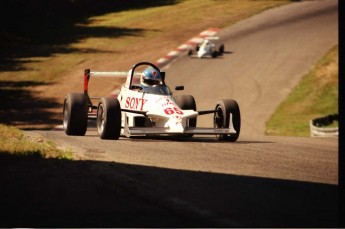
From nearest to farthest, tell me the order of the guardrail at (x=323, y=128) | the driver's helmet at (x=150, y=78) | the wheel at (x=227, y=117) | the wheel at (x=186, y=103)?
the wheel at (x=227, y=117) < the driver's helmet at (x=150, y=78) < the wheel at (x=186, y=103) < the guardrail at (x=323, y=128)

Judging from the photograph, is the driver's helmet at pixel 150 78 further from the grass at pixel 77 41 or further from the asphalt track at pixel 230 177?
the grass at pixel 77 41

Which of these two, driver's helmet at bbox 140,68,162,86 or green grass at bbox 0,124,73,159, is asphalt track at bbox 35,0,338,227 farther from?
driver's helmet at bbox 140,68,162,86

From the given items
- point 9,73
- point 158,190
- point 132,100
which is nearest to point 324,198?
point 158,190

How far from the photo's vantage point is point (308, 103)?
1337 inches

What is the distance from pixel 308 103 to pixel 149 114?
1745 cm

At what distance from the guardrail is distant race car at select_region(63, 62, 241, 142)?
781 centimetres

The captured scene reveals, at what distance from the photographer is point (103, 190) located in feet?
33.3

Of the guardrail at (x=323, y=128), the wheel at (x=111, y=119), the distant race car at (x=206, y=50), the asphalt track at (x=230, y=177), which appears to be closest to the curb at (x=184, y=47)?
the distant race car at (x=206, y=50)

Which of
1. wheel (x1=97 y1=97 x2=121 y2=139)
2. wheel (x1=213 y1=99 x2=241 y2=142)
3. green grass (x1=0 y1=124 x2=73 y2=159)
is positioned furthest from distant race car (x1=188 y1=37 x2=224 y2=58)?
green grass (x1=0 y1=124 x2=73 y2=159)

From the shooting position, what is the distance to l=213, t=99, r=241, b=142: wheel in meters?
17.2

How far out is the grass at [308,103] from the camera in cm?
3011

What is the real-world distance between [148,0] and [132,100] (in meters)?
36.5

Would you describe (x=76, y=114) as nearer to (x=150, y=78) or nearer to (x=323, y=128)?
(x=150, y=78)

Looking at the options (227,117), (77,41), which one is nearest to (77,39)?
(77,41)
